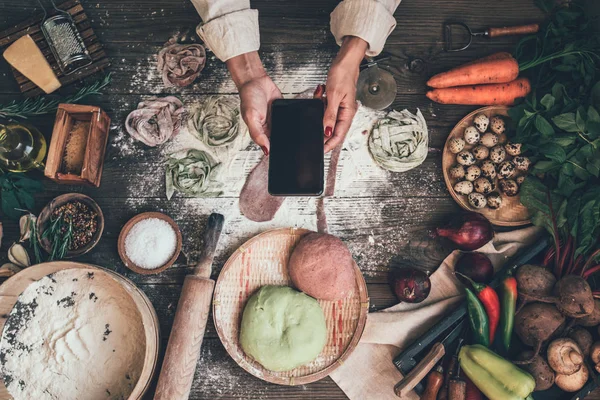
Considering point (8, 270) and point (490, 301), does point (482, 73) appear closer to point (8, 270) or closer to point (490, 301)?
point (490, 301)

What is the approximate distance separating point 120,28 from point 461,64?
1524 mm

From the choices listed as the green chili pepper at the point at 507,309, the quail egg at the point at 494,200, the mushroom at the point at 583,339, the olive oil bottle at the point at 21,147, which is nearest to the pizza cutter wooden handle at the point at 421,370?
the green chili pepper at the point at 507,309

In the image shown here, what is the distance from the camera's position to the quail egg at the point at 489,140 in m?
1.83

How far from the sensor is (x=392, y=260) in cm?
189

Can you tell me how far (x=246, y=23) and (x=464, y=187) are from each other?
107 centimetres

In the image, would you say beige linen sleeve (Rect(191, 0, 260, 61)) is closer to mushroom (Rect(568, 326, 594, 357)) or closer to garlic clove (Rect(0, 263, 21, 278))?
garlic clove (Rect(0, 263, 21, 278))

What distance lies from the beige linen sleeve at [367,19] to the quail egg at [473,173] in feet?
2.10

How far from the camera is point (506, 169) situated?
1.81 metres

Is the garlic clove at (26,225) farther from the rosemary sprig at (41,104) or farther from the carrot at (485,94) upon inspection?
the carrot at (485,94)

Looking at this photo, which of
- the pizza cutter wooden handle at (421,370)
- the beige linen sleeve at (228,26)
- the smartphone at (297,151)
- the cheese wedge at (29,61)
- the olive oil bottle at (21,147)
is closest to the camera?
the smartphone at (297,151)

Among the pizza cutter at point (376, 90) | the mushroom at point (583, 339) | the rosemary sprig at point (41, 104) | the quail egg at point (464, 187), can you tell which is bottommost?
the mushroom at point (583, 339)

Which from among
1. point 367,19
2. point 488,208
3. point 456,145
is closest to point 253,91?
point 367,19

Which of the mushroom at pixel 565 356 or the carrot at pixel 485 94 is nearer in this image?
the mushroom at pixel 565 356

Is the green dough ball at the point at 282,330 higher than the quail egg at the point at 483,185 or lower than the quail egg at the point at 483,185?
lower
